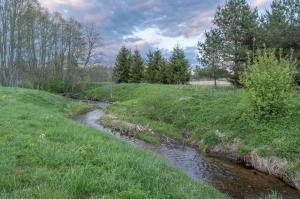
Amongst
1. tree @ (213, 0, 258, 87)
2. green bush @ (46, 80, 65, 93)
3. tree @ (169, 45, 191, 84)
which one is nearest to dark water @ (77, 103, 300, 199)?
tree @ (213, 0, 258, 87)

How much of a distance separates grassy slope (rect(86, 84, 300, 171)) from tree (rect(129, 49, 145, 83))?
3159 cm

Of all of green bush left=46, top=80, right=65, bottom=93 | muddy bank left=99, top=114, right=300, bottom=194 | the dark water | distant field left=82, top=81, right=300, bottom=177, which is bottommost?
the dark water

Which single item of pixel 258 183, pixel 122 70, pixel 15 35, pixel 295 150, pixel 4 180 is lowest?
pixel 258 183

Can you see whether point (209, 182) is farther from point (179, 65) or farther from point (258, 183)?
point (179, 65)

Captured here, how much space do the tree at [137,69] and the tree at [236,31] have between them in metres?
28.4

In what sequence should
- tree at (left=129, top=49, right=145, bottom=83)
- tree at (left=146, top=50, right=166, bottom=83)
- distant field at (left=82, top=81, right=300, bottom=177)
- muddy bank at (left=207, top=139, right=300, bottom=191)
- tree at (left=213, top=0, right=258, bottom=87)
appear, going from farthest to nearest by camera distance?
tree at (left=129, top=49, right=145, bottom=83), tree at (left=146, top=50, right=166, bottom=83), tree at (left=213, top=0, right=258, bottom=87), distant field at (left=82, top=81, right=300, bottom=177), muddy bank at (left=207, top=139, right=300, bottom=191)

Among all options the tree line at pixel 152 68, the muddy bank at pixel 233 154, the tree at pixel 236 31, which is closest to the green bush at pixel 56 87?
the tree line at pixel 152 68

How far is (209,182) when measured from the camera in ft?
40.0

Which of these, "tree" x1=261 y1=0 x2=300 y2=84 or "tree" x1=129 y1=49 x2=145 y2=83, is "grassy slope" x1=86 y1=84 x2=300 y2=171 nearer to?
"tree" x1=261 y1=0 x2=300 y2=84

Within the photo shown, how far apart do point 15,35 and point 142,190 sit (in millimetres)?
48227

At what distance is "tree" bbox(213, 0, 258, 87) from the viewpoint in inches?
1429

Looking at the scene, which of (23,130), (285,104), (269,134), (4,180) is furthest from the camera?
(285,104)

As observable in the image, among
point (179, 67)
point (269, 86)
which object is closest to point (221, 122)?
point (269, 86)

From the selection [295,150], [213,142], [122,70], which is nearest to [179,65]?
[122,70]
